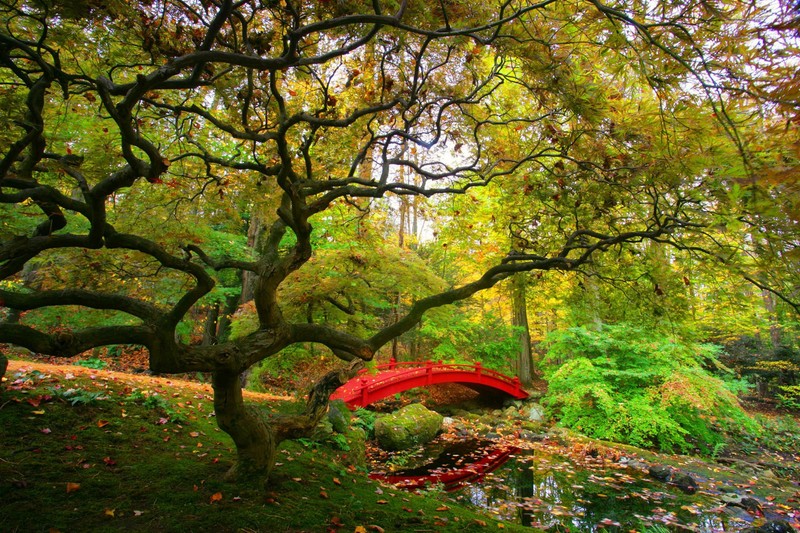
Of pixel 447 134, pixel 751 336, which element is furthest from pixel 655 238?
pixel 751 336

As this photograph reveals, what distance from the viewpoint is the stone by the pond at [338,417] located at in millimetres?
6188

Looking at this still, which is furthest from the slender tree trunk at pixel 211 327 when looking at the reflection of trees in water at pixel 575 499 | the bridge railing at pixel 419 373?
the reflection of trees in water at pixel 575 499

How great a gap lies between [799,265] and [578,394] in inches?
342

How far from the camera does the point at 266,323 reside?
3.15 metres

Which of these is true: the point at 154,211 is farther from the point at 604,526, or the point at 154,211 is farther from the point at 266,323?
the point at 604,526

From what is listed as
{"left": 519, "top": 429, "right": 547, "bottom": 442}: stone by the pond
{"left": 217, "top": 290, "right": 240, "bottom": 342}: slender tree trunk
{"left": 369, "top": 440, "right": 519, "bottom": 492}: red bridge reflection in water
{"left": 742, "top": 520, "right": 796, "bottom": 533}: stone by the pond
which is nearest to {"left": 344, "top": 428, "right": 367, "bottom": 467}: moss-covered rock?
{"left": 369, "top": 440, "right": 519, "bottom": 492}: red bridge reflection in water

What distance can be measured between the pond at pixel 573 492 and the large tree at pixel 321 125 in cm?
341

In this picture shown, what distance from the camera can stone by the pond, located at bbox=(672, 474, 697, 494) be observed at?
671 cm

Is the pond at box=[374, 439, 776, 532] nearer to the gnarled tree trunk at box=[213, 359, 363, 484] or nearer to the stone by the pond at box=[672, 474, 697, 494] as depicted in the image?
the stone by the pond at box=[672, 474, 697, 494]

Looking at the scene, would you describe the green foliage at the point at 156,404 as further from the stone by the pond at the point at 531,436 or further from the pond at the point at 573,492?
the stone by the pond at the point at 531,436

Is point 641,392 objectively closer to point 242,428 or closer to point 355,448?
point 355,448

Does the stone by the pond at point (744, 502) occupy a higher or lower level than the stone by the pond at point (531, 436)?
higher

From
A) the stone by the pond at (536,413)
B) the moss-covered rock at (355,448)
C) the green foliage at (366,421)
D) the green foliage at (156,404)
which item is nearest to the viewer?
the green foliage at (156,404)

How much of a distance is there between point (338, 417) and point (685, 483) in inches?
242
